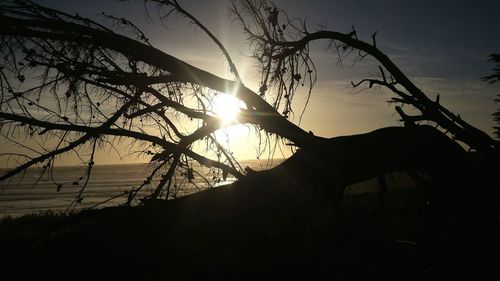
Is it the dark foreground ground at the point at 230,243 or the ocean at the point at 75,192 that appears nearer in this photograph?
the dark foreground ground at the point at 230,243

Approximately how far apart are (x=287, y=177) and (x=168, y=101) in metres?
2.13

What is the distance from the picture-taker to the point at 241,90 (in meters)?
4.28

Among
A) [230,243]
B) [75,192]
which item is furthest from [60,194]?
[230,243]

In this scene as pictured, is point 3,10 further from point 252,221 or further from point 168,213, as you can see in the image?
point 252,221

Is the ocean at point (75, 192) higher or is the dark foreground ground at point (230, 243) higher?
the ocean at point (75, 192)

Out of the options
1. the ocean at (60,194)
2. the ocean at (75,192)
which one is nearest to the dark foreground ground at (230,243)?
the ocean at (75,192)

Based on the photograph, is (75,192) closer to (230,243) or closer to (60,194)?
(60,194)

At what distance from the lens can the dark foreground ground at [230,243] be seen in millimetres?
1453

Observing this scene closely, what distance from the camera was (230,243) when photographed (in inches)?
109

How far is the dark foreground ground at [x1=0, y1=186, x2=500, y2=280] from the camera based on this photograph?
145 cm

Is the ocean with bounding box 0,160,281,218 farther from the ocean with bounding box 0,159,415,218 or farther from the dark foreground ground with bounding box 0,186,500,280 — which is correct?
the dark foreground ground with bounding box 0,186,500,280

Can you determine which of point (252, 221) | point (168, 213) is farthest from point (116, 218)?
point (252, 221)

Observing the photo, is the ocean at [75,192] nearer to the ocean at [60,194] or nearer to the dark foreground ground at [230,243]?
the ocean at [60,194]

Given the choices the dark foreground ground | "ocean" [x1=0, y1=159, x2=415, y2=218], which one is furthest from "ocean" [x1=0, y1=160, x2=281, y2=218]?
the dark foreground ground
